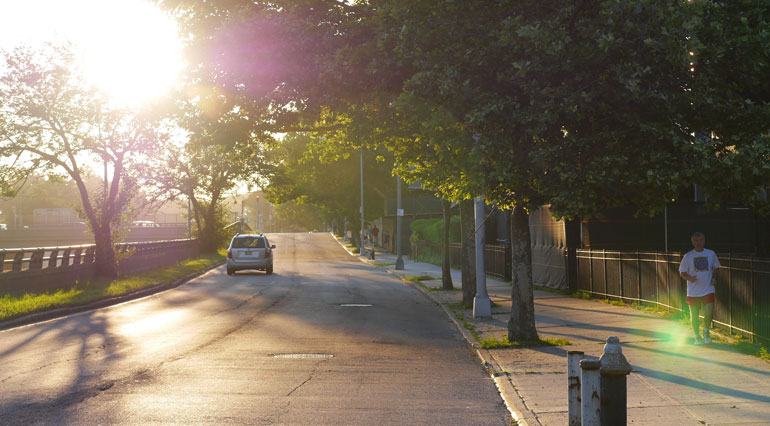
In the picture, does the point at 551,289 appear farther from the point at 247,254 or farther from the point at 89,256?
the point at 89,256

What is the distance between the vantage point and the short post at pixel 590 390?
5.54 m

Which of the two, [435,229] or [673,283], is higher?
[435,229]

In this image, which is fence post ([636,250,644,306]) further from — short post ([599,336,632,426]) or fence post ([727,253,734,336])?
short post ([599,336,632,426])

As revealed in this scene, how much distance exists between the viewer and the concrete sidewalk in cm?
715

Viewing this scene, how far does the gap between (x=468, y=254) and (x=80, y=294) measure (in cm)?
1055

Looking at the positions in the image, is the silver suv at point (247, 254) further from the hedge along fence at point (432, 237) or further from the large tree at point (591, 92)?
the large tree at point (591, 92)

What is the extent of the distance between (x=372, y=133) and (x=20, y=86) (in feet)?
46.9

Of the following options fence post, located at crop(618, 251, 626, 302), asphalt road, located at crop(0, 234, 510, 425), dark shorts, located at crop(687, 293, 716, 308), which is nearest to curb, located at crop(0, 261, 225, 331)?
asphalt road, located at crop(0, 234, 510, 425)

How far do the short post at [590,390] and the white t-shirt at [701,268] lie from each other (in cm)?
628

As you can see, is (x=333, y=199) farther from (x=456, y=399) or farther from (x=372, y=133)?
(x=456, y=399)

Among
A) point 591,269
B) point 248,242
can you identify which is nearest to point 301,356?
point 591,269

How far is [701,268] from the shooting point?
1114 cm

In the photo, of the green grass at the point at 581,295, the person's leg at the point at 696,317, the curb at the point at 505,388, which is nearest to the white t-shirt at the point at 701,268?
the person's leg at the point at 696,317

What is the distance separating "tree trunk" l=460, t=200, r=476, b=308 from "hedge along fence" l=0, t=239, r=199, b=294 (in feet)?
37.1
